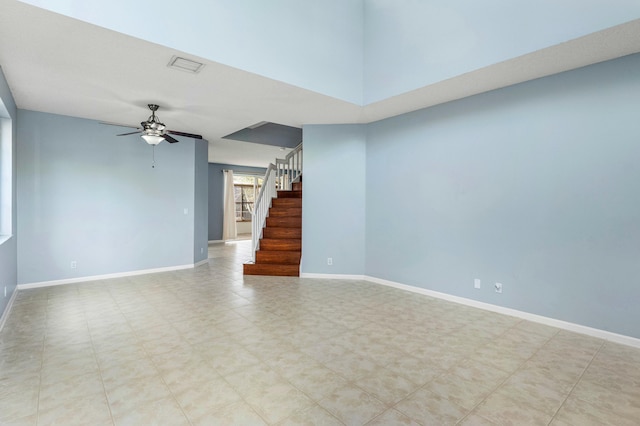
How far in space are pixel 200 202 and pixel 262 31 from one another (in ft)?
14.1

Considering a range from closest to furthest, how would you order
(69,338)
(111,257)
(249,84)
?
(69,338) → (249,84) → (111,257)

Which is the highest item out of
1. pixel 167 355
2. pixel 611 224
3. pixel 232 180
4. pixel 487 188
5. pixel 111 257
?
pixel 232 180

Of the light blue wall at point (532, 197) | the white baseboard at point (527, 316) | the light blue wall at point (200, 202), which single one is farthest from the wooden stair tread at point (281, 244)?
the light blue wall at point (532, 197)

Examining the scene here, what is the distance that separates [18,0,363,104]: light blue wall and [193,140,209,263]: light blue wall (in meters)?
3.68

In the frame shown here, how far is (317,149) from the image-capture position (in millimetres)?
5586

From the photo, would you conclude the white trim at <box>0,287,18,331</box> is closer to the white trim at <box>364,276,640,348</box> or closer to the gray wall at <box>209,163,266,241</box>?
the white trim at <box>364,276,640,348</box>

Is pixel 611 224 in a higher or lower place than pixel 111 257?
Result: higher

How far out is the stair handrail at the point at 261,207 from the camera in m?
6.11

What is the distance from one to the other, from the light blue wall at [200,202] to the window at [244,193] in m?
4.72

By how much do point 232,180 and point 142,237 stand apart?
17.8ft

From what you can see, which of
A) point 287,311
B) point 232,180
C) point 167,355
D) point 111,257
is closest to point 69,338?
point 167,355

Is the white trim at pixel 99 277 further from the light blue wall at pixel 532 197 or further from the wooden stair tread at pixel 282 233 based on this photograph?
the light blue wall at pixel 532 197

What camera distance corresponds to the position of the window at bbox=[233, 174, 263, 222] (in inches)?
464

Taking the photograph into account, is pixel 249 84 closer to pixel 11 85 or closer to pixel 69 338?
pixel 11 85
